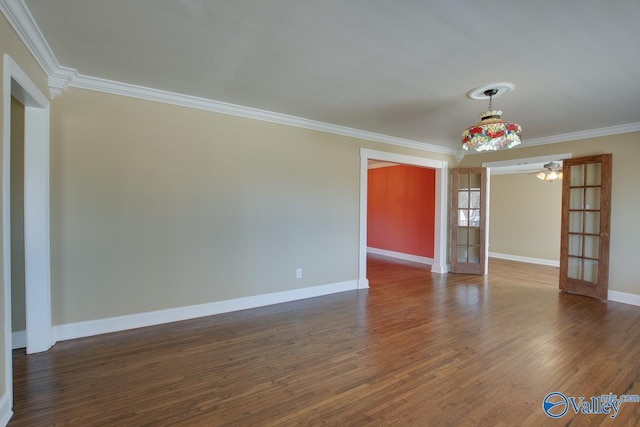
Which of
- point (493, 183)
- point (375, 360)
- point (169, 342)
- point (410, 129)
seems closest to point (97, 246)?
point (169, 342)

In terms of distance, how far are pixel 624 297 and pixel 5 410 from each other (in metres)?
6.67

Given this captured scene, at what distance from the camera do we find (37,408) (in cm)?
193

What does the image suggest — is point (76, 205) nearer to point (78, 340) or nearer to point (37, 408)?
point (78, 340)

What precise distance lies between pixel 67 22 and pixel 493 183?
29.1 ft

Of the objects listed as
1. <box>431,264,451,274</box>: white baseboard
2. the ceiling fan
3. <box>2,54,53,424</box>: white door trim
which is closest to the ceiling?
<box>2,54,53,424</box>: white door trim

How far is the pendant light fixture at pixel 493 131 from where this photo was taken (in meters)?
2.79

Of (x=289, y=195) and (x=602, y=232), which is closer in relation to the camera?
(x=289, y=195)

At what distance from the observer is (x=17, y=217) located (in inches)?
110

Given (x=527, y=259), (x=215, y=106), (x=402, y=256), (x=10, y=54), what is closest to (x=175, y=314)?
(x=215, y=106)

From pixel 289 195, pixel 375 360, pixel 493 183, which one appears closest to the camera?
pixel 375 360

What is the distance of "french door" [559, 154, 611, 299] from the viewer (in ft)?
14.2

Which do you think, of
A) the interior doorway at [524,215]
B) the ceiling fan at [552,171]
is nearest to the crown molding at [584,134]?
the ceiling fan at [552,171]

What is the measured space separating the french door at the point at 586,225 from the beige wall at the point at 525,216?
8.22ft

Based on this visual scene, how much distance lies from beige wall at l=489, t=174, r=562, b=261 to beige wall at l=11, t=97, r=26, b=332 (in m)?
9.13
